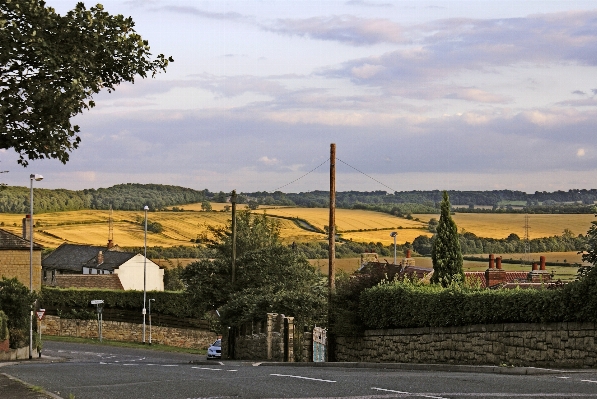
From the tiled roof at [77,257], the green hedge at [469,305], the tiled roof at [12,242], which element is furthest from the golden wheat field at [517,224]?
the green hedge at [469,305]

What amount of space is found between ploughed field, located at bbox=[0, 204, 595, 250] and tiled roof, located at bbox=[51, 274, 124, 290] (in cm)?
959

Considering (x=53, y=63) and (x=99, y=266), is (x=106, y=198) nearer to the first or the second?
(x=99, y=266)

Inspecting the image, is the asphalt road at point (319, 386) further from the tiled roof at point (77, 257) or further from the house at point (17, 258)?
the tiled roof at point (77, 257)

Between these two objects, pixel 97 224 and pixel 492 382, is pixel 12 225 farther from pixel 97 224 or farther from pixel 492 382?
pixel 492 382

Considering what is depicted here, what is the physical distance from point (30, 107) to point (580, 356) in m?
14.0

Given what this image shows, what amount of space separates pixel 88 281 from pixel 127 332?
13154 mm

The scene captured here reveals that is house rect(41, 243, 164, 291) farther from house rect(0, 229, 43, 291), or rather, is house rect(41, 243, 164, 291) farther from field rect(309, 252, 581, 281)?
field rect(309, 252, 581, 281)

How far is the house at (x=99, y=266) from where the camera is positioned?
89.4 metres

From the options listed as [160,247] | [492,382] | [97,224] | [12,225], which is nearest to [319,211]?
→ [160,247]

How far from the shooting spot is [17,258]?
238 feet

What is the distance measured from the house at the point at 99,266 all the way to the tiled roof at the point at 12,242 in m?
12.0

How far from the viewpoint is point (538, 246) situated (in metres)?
82.5

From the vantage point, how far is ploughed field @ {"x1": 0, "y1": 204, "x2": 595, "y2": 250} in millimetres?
92375

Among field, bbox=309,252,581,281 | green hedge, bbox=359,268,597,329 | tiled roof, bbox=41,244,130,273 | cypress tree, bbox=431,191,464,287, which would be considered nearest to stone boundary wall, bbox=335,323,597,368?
green hedge, bbox=359,268,597,329
